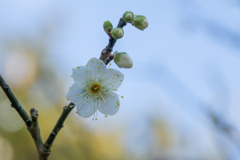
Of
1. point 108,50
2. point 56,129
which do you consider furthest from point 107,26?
point 56,129

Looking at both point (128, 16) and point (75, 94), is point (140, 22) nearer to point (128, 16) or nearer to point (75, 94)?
point (128, 16)

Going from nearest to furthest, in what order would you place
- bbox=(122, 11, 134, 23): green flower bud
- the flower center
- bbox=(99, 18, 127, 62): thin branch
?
bbox=(99, 18, 127, 62): thin branch
bbox=(122, 11, 134, 23): green flower bud
the flower center

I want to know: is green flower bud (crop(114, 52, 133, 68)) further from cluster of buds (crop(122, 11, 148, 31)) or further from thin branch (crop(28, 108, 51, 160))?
thin branch (crop(28, 108, 51, 160))

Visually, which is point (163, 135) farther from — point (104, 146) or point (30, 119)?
point (30, 119)

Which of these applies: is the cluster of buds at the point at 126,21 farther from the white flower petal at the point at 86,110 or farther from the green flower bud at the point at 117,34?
the white flower petal at the point at 86,110

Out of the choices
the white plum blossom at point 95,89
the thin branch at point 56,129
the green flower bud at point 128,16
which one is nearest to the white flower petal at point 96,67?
the white plum blossom at point 95,89

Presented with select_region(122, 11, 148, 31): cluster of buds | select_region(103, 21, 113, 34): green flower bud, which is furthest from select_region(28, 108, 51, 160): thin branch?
select_region(122, 11, 148, 31): cluster of buds
